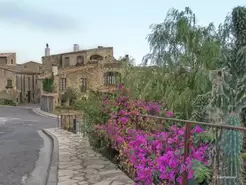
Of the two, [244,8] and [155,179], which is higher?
[244,8]

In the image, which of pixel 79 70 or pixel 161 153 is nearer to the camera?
pixel 161 153

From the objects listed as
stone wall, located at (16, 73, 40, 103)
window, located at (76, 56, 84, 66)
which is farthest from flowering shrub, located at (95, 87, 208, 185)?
stone wall, located at (16, 73, 40, 103)

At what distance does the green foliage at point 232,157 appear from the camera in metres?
2.98

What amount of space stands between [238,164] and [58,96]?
38.2 m

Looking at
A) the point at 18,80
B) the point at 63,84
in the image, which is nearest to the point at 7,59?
the point at 18,80

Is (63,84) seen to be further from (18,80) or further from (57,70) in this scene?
(18,80)

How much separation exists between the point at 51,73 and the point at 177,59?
36.7 metres

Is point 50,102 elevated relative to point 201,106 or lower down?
lower down

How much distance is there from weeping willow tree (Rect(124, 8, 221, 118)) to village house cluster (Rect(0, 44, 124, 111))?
98.8 feet

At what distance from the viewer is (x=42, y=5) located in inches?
552

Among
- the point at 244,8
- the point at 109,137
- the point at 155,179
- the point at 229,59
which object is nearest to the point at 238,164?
the point at 155,179

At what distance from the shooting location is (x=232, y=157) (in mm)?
3002

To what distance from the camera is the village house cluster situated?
3959cm

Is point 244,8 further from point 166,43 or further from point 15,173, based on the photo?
point 15,173
